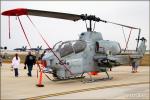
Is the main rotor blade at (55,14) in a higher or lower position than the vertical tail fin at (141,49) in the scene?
higher

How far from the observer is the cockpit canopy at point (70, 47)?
55.1 ft

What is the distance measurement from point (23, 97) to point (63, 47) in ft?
17.0

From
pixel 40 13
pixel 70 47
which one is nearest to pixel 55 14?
pixel 40 13

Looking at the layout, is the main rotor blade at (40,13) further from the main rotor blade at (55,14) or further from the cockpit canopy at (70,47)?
the cockpit canopy at (70,47)

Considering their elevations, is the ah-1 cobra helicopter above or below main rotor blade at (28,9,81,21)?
below

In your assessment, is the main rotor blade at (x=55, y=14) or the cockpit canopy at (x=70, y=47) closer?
the main rotor blade at (x=55, y=14)

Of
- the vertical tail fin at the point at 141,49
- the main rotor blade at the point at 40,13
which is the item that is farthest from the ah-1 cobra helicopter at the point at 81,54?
the vertical tail fin at the point at 141,49

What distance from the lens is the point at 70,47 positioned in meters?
17.1

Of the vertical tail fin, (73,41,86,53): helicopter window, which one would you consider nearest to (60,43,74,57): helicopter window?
(73,41,86,53): helicopter window

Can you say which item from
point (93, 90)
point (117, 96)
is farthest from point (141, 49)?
point (117, 96)

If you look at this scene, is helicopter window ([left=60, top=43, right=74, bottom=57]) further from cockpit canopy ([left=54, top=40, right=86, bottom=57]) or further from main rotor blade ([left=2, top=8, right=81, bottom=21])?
main rotor blade ([left=2, top=8, right=81, bottom=21])

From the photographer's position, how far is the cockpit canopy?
55.1 feet

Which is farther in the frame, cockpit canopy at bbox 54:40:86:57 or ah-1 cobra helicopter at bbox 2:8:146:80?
cockpit canopy at bbox 54:40:86:57

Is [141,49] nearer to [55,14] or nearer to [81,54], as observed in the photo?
[81,54]
